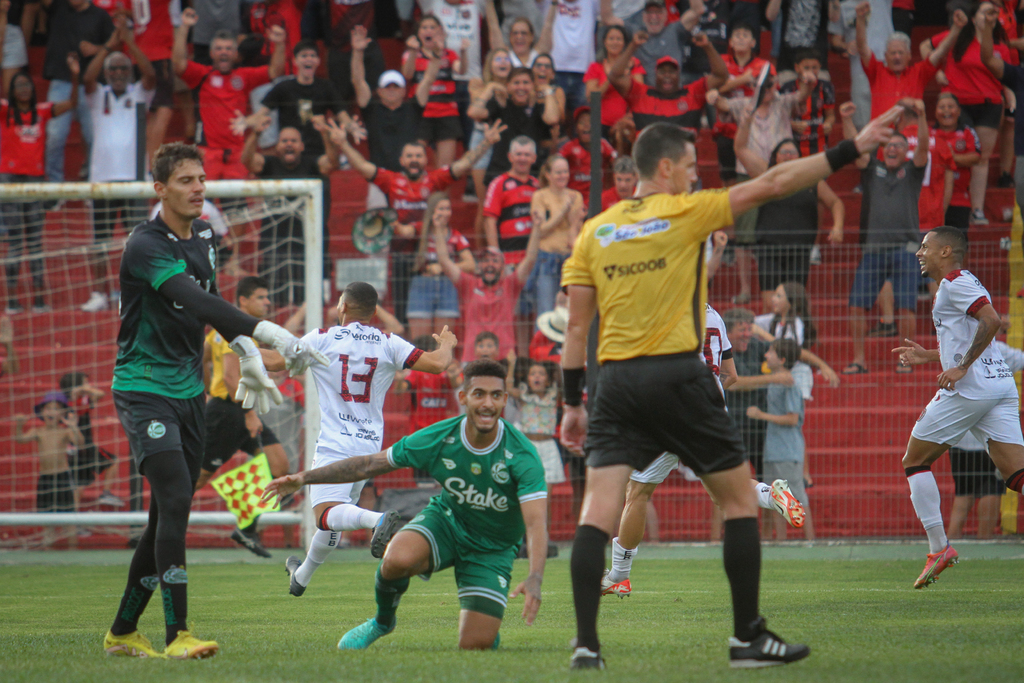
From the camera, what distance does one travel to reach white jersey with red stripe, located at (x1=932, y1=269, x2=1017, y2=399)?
7.79 metres

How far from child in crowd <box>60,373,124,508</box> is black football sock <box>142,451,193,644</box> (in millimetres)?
7935

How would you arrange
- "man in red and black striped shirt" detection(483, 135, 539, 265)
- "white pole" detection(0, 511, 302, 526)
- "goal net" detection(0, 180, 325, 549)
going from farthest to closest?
"man in red and black striped shirt" detection(483, 135, 539, 265), "goal net" detection(0, 180, 325, 549), "white pole" detection(0, 511, 302, 526)

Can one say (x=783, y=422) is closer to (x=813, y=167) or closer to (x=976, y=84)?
(x=976, y=84)

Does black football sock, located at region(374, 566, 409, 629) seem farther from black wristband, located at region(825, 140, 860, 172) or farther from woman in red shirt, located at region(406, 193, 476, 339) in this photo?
woman in red shirt, located at region(406, 193, 476, 339)

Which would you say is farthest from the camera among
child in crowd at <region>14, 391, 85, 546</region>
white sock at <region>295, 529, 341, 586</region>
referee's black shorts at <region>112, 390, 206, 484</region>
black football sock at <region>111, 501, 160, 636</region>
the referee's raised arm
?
child in crowd at <region>14, 391, 85, 546</region>

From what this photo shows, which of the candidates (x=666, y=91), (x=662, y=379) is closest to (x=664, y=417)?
(x=662, y=379)

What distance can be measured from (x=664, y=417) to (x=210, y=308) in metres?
2.03

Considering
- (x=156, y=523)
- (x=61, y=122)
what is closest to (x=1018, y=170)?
(x=156, y=523)

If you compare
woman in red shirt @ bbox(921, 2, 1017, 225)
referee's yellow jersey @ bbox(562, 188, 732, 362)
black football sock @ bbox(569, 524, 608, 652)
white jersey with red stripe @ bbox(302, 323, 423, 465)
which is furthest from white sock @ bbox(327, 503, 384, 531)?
woman in red shirt @ bbox(921, 2, 1017, 225)

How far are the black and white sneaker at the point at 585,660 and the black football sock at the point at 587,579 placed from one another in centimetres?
2

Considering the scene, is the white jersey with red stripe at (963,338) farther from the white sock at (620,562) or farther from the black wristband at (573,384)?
the black wristband at (573,384)

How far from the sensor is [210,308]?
15.1ft

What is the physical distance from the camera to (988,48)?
13.7 m

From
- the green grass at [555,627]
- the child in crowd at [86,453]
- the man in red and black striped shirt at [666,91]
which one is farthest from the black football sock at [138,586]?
the man in red and black striped shirt at [666,91]
